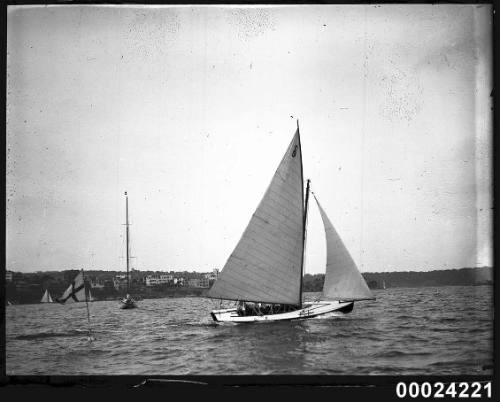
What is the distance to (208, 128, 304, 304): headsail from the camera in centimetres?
1507

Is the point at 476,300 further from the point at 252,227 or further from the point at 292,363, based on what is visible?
the point at 252,227

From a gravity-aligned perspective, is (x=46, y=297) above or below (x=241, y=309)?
above

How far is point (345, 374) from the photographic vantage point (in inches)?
450

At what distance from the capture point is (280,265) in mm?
16109

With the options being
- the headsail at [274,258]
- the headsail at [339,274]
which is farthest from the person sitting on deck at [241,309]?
the headsail at [339,274]

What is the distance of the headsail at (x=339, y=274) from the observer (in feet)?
45.1

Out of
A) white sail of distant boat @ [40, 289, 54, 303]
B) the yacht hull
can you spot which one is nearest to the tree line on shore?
white sail of distant boat @ [40, 289, 54, 303]

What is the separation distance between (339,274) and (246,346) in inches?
163

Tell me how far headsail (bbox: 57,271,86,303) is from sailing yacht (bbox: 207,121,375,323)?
3.63 metres

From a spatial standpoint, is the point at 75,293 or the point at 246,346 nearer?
the point at 75,293

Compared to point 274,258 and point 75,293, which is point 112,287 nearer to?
point 75,293

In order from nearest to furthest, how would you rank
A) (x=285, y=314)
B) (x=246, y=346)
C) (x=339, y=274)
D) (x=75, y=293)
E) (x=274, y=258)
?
(x=75, y=293), (x=246, y=346), (x=274, y=258), (x=339, y=274), (x=285, y=314)
